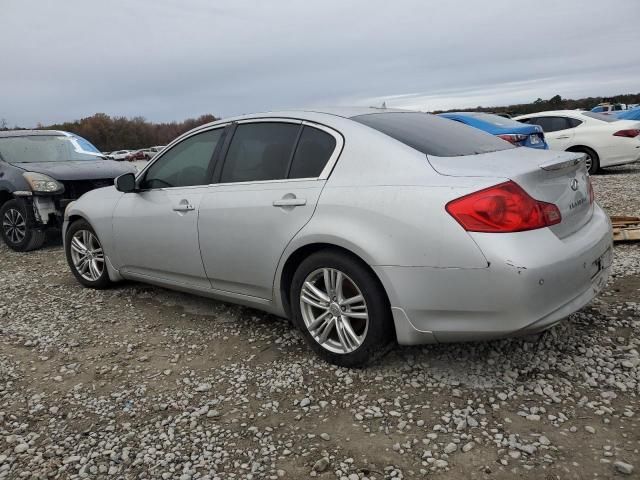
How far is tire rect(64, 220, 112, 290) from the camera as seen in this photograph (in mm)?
5000

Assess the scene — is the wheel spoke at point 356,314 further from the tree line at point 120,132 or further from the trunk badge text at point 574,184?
the tree line at point 120,132

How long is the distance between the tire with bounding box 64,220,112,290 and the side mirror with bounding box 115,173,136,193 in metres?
0.79

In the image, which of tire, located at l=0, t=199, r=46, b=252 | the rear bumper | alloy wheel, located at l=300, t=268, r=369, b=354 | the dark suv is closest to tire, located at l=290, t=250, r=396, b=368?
alloy wheel, located at l=300, t=268, r=369, b=354

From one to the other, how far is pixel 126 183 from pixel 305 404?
2532mm

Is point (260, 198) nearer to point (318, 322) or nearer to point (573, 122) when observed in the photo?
point (318, 322)

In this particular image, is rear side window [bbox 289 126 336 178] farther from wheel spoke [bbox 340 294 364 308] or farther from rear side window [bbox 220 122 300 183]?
wheel spoke [bbox 340 294 364 308]

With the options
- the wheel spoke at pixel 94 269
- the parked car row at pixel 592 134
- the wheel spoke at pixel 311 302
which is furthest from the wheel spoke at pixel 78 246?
the parked car row at pixel 592 134

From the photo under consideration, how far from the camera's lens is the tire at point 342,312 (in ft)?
9.52

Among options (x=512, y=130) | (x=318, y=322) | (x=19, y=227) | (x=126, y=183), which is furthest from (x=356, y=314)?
(x=512, y=130)

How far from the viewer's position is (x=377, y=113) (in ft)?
11.9

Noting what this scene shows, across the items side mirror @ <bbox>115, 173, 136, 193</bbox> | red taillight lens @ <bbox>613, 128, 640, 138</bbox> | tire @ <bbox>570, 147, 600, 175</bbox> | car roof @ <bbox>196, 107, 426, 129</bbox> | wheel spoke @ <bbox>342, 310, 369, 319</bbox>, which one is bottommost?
tire @ <bbox>570, 147, 600, 175</bbox>

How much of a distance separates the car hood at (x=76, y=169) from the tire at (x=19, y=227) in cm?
55

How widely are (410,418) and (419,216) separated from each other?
1.03 meters

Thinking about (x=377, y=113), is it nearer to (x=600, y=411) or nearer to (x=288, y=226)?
(x=288, y=226)
